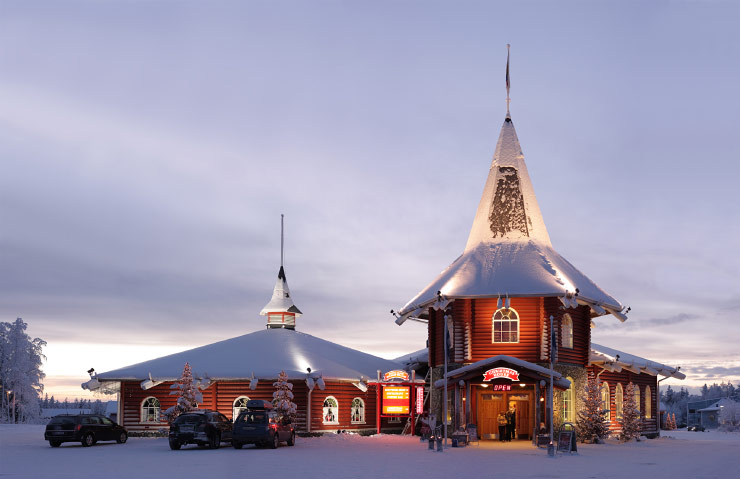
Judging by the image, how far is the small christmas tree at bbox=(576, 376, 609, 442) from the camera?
3853cm

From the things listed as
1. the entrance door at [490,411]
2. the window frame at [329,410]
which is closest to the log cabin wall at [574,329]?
the entrance door at [490,411]

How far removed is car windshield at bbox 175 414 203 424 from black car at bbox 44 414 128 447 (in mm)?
5266

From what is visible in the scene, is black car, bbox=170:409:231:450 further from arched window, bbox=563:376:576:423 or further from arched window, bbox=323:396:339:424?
arched window, bbox=563:376:576:423

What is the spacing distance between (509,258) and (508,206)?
380 centimetres

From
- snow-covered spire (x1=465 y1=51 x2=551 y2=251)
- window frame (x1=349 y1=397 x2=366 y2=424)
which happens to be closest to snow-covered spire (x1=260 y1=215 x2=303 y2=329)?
window frame (x1=349 y1=397 x2=366 y2=424)

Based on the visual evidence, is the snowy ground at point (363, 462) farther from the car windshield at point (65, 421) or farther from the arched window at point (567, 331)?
the arched window at point (567, 331)

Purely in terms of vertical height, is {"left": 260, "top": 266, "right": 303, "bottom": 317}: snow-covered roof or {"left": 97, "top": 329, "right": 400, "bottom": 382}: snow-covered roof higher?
{"left": 260, "top": 266, "right": 303, "bottom": 317}: snow-covered roof

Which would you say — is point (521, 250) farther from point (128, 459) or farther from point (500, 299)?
point (128, 459)

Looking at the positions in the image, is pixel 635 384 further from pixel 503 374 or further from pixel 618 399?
pixel 503 374

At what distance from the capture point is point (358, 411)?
46.2 metres

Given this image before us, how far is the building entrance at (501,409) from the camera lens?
131 ft

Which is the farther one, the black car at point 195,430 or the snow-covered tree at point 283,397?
the snow-covered tree at point 283,397

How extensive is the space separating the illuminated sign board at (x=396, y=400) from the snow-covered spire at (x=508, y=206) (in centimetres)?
864

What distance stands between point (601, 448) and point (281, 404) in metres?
15.6
